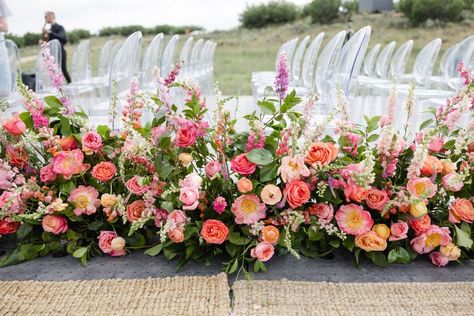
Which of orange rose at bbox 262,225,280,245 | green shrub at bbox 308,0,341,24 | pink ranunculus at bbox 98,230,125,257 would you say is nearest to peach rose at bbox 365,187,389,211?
orange rose at bbox 262,225,280,245

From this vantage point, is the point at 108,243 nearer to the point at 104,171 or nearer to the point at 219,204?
the point at 104,171

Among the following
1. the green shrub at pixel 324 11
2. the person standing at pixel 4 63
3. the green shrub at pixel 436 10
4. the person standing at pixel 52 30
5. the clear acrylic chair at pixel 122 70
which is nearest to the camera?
the clear acrylic chair at pixel 122 70

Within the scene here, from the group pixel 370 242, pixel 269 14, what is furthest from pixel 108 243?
pixel 269 14

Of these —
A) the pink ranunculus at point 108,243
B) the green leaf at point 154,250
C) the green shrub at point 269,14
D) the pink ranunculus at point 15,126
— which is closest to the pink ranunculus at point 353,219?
the green leaf at point 154,250

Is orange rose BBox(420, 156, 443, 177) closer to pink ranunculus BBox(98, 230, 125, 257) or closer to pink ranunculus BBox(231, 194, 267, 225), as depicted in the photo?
pink ranunculus BBox(231, 194, 267, 225)

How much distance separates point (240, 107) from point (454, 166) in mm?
4268

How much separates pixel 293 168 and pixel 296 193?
60mm

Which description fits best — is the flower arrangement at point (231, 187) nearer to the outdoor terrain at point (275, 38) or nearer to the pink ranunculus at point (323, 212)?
the pink ranunculus at point (323, 212)

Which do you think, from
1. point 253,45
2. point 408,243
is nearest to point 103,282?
point 408,243

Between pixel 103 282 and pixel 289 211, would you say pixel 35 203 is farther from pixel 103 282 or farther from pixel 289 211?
pixel 289 211

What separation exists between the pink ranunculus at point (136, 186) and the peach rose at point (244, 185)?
0.23 meters

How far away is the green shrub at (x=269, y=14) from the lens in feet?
65.0

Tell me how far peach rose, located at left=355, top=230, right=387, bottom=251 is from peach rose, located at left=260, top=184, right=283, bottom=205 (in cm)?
23

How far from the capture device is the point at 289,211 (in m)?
1.19
